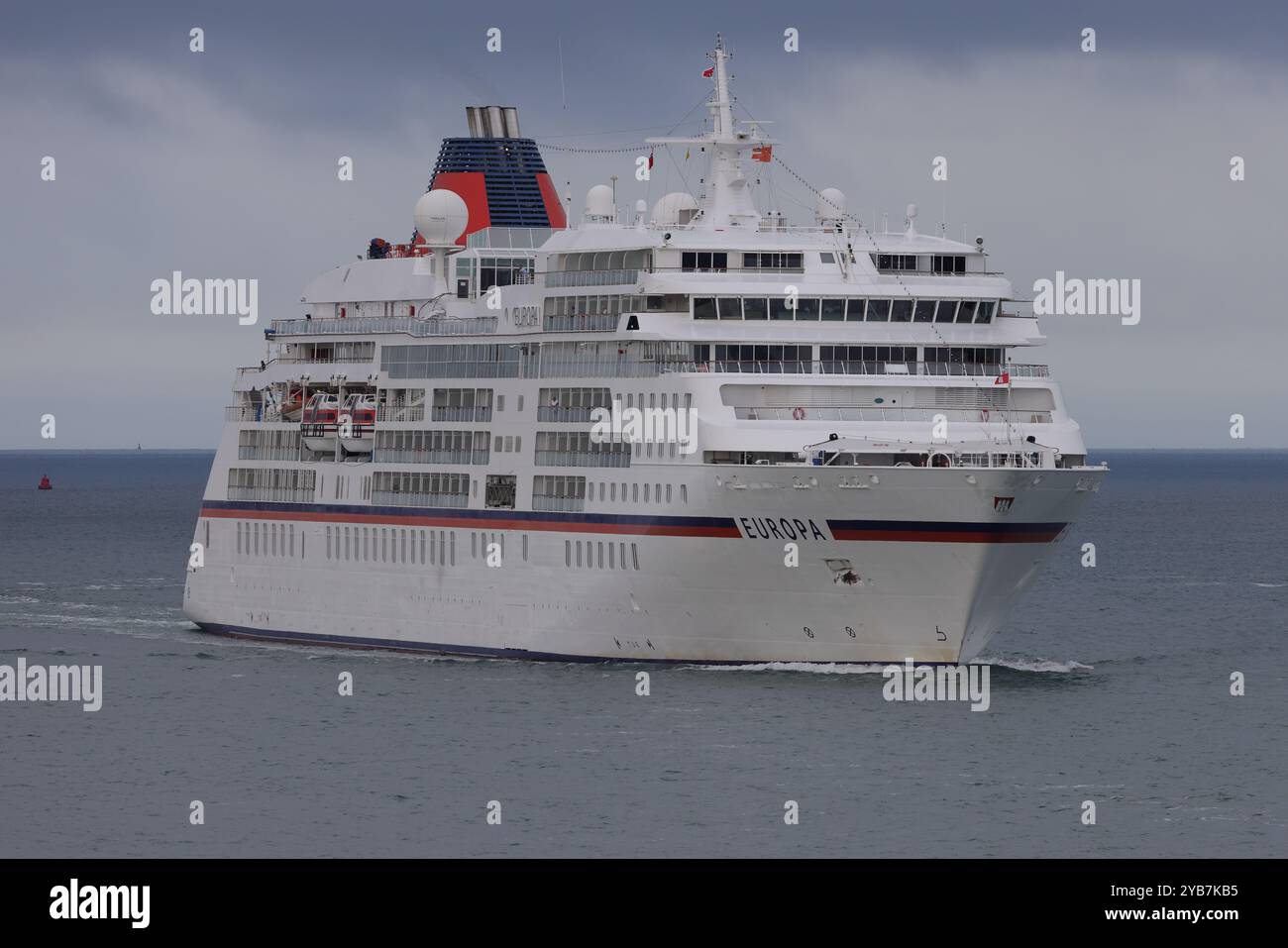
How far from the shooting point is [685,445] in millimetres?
58906

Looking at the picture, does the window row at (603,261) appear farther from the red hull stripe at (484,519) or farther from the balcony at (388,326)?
the red hull stripe at (484,519)

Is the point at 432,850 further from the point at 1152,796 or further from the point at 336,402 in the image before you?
the point at 336,402

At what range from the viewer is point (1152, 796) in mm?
47031

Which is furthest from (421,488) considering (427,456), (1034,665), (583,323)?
(1034,665)

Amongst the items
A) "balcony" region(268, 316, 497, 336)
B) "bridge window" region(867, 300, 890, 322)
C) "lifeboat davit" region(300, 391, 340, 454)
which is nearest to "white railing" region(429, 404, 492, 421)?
"balcony" region(268, 316, 497, 336)

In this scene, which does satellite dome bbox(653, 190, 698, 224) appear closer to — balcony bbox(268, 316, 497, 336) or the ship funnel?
balcony bbox(268, 316, 497, 336)

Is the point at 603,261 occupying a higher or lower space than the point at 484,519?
higher

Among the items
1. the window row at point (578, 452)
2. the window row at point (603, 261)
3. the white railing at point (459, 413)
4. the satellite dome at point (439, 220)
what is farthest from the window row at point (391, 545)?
the satellite dome at point (439, 220)

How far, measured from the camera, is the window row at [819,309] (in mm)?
60219

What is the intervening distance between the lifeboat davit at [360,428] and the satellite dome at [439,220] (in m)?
5.13

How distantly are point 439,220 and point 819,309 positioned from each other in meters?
16.1

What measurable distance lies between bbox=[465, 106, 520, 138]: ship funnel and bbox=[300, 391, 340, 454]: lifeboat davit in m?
12.7

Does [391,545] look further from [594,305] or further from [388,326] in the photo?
[594,305]

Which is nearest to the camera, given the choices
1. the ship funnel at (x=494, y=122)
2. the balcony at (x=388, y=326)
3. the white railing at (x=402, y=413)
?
the balcony at (x=388, y=326)
